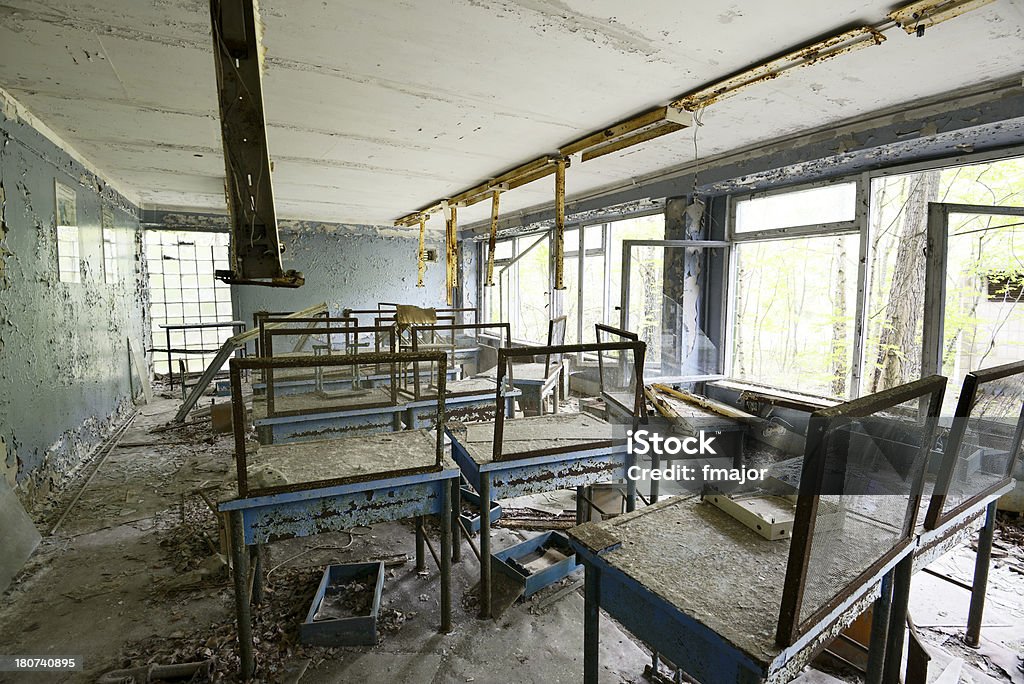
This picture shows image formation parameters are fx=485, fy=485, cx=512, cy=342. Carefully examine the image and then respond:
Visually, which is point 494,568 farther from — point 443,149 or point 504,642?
point 443,149

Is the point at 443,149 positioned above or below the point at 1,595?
above

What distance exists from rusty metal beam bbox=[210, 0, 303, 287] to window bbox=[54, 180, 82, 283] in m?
3.02

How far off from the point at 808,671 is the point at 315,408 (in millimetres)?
2897

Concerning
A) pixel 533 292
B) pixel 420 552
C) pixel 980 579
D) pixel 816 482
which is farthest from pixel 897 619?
pixel 533 292

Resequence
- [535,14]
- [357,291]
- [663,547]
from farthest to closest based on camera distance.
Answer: [357,291]
[535,14]
[663,547]

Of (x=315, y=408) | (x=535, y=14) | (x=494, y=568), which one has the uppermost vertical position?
(x=535, y=14)

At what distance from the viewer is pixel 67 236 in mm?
4109

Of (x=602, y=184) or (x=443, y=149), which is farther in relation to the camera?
(x=602, y=184)

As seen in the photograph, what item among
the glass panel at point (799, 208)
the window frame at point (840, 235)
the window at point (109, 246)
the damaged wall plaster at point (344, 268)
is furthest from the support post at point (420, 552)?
the damaged wall plaster at point (344, 268)

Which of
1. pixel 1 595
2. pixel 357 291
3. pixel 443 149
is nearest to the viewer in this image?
pixel 1 595

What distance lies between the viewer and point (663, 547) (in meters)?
1.41

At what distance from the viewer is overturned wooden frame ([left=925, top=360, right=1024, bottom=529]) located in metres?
1.38

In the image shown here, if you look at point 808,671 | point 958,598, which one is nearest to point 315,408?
point 808,671

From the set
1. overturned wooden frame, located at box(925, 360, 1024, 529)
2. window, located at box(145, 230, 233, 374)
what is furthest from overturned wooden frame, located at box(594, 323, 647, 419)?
window, located at box(145, 230, 233, 374)
